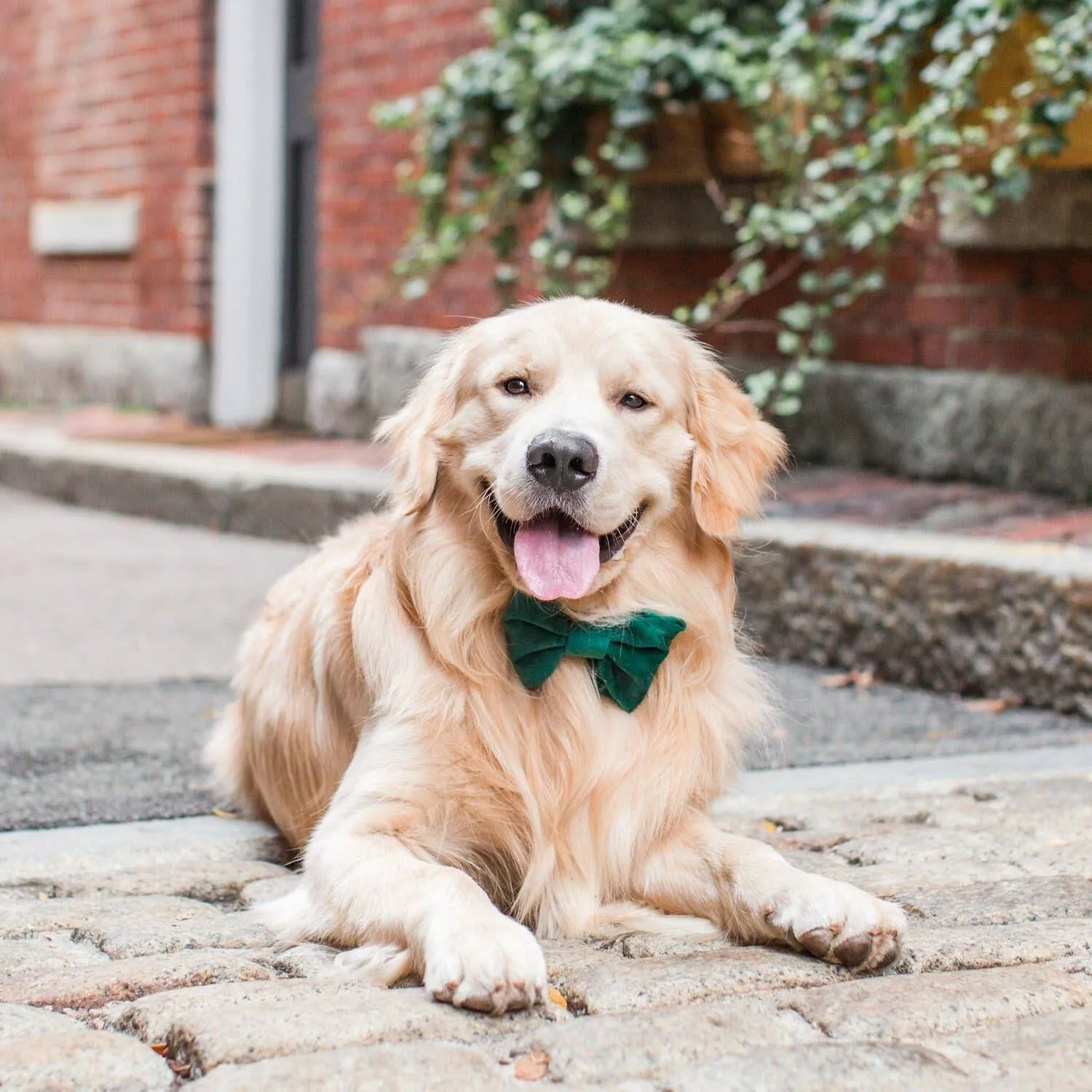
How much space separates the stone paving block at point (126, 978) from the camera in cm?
224

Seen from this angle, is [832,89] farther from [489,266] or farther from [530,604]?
[530,604]

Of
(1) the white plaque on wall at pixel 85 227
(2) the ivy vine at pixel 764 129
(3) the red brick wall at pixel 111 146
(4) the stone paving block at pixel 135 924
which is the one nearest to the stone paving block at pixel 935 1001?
(4) the stone paving block at pixel 135 924

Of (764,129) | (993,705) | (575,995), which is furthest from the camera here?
(764,129)

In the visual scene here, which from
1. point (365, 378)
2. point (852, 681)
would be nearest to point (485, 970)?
point (852, 681)

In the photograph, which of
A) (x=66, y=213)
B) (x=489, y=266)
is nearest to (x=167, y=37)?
(x=66, y=213)

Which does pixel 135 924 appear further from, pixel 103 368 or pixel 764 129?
pixel 103 368

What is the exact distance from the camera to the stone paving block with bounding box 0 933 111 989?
2.38m

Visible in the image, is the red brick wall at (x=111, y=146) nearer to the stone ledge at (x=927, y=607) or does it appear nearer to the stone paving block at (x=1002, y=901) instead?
the stone ledge at (x=927, y=607)

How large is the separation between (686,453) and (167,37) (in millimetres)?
8174

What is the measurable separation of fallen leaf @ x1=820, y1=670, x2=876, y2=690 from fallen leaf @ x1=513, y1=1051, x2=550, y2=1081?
9.24ft

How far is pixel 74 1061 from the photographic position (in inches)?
77.0

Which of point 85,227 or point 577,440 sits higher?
point 85,227

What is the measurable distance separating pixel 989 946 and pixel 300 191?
26.8 ft

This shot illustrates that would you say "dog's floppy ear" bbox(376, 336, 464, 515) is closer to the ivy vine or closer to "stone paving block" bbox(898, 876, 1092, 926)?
"stone paving block" bbox(898, 876, 1092, 926)
